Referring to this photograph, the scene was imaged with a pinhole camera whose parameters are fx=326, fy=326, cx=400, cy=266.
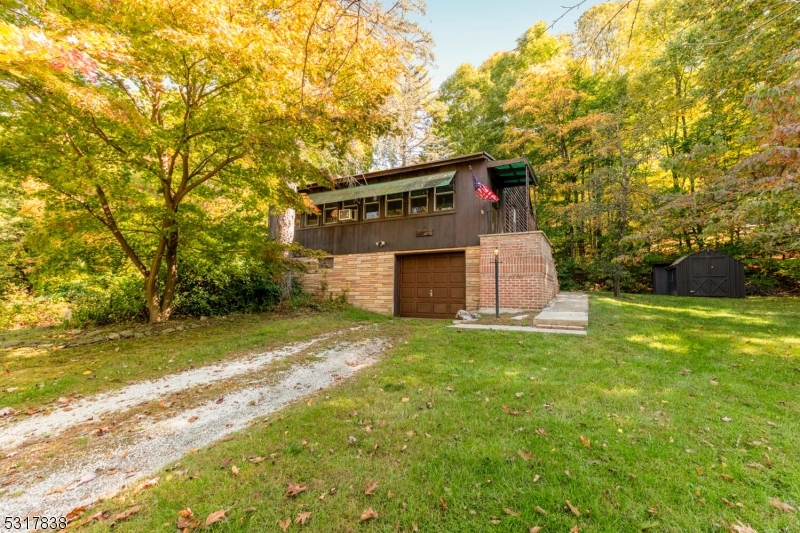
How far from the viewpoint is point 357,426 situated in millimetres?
2863

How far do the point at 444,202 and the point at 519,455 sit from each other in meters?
9.52

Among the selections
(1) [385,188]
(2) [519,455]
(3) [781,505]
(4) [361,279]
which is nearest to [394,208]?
(1) [385,188]

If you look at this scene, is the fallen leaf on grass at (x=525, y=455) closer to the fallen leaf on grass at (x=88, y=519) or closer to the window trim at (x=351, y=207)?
the fallen leaf on grass at (x=88, y=519)

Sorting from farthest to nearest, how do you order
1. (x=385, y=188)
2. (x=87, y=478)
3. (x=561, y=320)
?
(x=385, y=188) → (x=561, y=320) → (x=87, y=478)

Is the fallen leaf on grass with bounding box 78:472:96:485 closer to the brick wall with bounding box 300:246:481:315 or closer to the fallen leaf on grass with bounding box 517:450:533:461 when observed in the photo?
the fallen leaf on grass with bounding box 517:450:533:461

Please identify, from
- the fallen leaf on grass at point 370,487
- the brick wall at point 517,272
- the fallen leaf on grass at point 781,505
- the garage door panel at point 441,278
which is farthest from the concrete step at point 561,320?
the fallen leaf on grass at point 370,487

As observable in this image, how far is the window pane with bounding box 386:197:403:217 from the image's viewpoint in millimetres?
11820

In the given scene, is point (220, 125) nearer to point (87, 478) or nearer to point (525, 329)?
point (87, 478)

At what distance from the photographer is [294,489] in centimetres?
205

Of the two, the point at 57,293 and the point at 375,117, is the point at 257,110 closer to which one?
the point at 375,117

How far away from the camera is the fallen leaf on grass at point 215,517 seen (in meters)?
1.80

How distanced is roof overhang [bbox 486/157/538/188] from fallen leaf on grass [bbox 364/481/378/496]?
992cm

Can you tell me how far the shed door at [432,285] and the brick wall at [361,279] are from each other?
364 mm

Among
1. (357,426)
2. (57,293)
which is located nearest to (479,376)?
(357,426)
